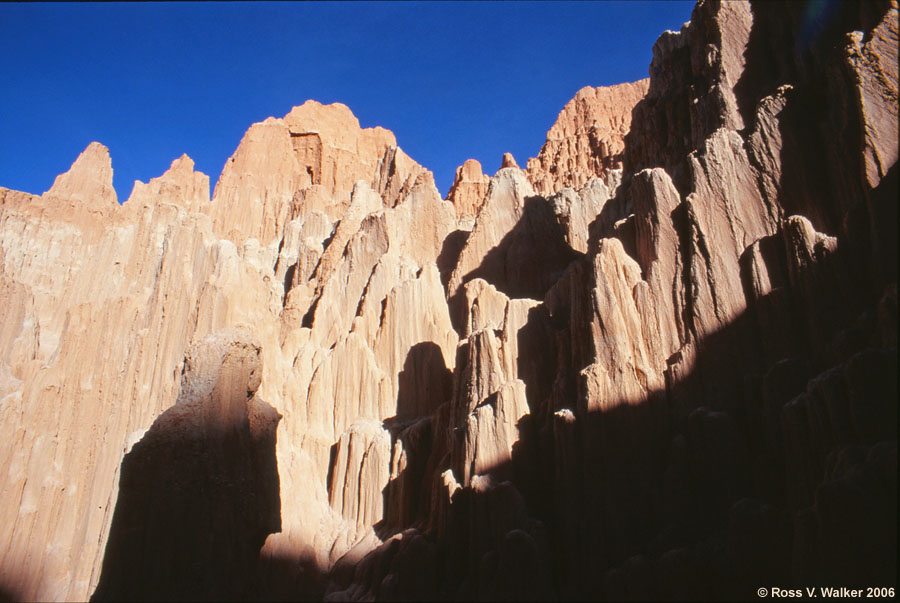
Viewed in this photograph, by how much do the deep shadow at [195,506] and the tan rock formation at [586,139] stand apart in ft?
107

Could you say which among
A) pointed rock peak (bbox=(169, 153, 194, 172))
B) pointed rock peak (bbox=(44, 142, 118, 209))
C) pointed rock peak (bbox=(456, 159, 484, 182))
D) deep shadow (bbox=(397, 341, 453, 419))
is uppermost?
pointed rock peak (bbox=(169, 153, 194, 172))

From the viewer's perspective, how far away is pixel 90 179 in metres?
39.9

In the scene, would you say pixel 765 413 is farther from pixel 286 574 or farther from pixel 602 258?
pixel 286 574

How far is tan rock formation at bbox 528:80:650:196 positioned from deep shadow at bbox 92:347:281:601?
32.6 m

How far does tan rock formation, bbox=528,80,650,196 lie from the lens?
42.8 m

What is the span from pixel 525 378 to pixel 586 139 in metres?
31.6

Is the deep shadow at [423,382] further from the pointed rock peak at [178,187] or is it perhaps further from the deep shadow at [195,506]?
the pointed rock peak at [178,187]

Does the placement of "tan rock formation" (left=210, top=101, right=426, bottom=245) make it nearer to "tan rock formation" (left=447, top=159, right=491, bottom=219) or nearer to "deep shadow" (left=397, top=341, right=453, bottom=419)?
"tan rock formation" (left=447, top=159, right=491, bottom=219)

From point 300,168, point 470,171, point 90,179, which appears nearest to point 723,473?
point 470,171

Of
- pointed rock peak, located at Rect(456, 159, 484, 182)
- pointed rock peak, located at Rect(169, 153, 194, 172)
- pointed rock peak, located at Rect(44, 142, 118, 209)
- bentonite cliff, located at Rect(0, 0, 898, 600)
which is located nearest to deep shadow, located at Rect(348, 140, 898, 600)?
bentonite cliff, located at Rect(0, 0, 898, 600)

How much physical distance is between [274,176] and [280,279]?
1849 cm

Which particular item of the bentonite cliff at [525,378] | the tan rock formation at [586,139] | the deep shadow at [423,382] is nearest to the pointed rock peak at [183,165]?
the bentonite cliff at [525,378]

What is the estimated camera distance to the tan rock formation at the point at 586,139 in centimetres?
4284

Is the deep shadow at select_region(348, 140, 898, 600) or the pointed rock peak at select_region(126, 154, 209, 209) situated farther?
the pointed rock peak at select_region(126, 154, 209, 209)
